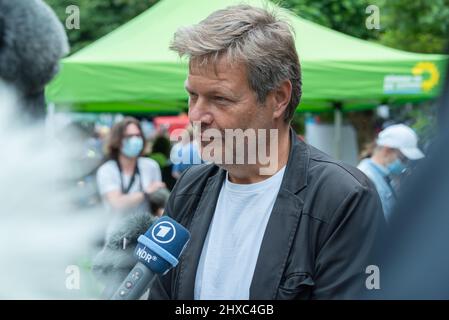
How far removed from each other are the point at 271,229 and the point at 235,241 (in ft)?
0.38

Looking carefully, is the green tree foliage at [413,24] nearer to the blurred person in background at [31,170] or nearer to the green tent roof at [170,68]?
the green tent roof at [170,68]

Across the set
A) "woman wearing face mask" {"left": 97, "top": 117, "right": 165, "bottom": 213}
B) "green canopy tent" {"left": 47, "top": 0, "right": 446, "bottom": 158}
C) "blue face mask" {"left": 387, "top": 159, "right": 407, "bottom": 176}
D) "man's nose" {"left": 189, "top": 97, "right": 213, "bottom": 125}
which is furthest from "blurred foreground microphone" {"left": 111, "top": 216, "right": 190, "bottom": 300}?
"blue face mask" {"left": 387, "top": 159, "right": 407, "bottom": 176}

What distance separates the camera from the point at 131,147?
498 cm

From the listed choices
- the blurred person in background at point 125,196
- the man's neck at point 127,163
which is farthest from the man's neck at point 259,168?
the man's neck at point 127,163

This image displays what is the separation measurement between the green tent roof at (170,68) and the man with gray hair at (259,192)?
9.25ft

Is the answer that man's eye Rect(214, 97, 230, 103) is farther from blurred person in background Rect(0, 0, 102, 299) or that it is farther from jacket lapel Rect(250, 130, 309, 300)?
blurred person in background Rect(0, 0, 102, 299)

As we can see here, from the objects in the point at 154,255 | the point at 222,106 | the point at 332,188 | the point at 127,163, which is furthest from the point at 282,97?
the point at 127,163

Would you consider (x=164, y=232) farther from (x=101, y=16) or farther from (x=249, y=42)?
(x=101, y=16)

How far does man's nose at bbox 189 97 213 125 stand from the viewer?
173cm

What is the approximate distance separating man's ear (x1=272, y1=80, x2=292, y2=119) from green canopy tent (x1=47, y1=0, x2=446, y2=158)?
2797 mm

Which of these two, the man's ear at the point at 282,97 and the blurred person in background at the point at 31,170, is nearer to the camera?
the blurred person in background at the point at 31,170

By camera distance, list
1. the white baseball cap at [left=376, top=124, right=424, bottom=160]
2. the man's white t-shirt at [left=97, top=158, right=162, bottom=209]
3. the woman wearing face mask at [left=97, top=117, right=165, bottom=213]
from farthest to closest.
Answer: the white baseball cap at [left=376, top=124, right=424, bottom=160] → the man's white t-shirt at [left=97, top=158, right=162, bottom=209] → the woman wearing face mask at [left=97, top=117, right=165, bottom=213]

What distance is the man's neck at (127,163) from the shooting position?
4.73 m

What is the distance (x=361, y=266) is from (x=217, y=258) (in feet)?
1.15
